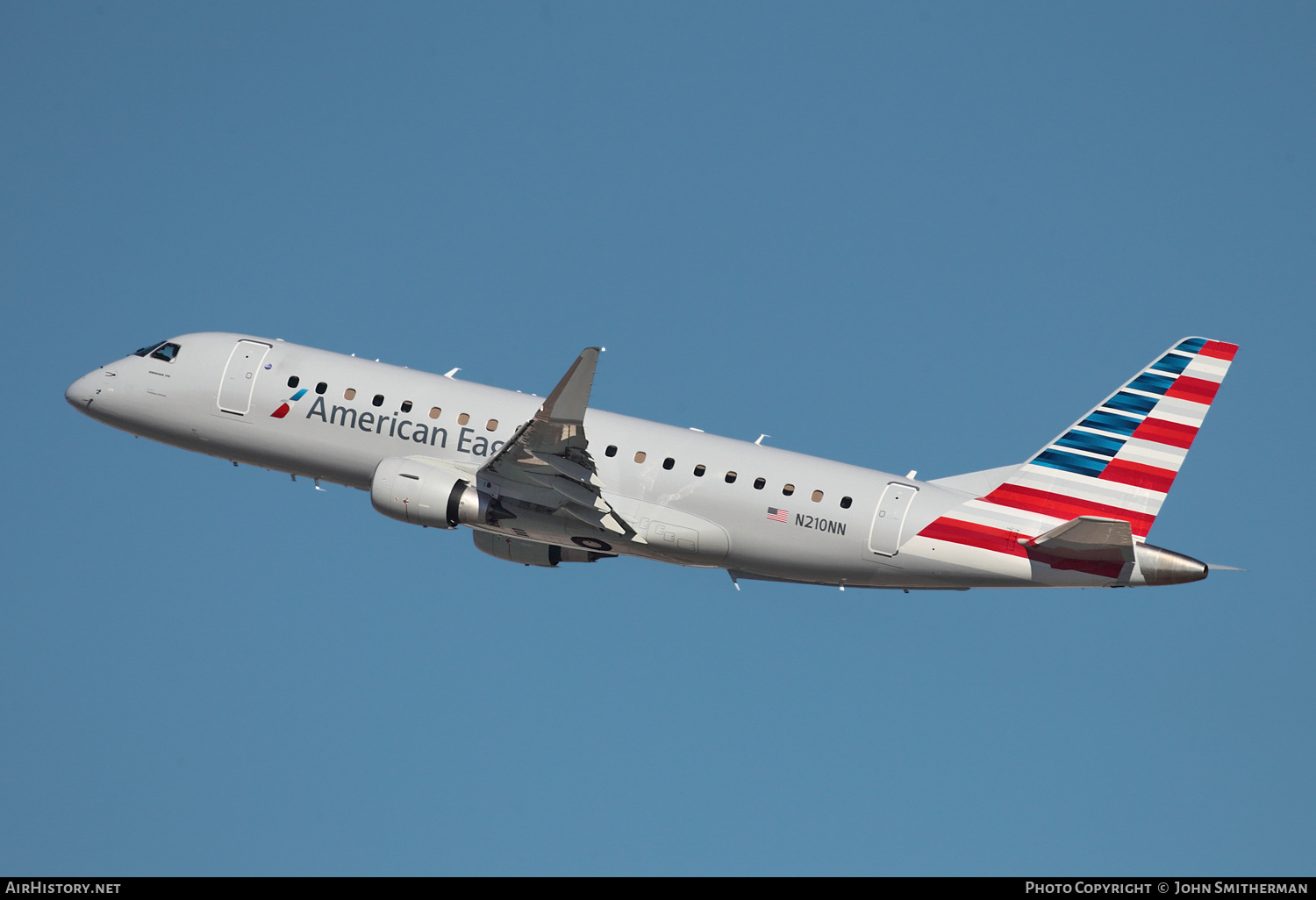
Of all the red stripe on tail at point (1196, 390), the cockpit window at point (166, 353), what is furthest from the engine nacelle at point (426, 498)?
the red stripe on tail at point (1196, 390)

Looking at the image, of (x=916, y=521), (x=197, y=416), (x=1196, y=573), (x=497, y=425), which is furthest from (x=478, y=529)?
(x=1196, y=573)

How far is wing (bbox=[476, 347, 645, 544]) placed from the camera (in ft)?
114

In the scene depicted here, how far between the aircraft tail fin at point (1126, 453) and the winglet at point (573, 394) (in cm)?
1126

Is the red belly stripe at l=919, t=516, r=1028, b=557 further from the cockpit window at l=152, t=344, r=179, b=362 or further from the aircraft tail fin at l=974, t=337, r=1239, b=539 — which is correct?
the cockpit window at l=152, t=344, r=179, b=362

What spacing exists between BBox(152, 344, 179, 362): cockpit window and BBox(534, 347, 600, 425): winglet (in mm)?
14175

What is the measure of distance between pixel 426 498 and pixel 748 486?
8817 mm

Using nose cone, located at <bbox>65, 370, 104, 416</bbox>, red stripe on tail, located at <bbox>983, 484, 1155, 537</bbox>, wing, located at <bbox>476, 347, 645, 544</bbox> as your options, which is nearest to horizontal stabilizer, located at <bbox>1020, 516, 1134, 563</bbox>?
red stripe on tail, located at <bbox>983, 484, 1155, 537</bbox>

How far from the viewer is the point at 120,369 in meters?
43.2

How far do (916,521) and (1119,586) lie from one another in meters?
5.38

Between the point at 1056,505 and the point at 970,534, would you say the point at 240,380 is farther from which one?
the point at 1056,505

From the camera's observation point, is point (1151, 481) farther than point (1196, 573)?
Yes

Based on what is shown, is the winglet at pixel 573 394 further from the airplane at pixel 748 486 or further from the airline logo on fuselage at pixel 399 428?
the airline logo on fuselage at pixel 399 428

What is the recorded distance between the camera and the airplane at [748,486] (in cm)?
3638
